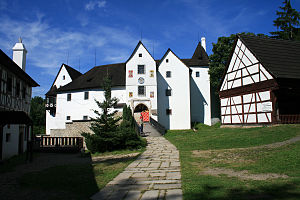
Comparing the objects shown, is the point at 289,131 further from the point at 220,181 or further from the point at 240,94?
the point at 220,181

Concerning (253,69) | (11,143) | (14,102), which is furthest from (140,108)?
(11,143)

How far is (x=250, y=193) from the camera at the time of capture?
16.9 ft

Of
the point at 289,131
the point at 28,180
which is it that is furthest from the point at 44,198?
the point at 289,131

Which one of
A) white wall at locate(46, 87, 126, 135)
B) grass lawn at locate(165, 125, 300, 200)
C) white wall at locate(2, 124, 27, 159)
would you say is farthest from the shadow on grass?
white wall at locate(46, 87, 126, 135)

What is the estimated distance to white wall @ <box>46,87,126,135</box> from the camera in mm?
34469

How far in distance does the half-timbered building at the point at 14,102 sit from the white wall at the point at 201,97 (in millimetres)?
23059

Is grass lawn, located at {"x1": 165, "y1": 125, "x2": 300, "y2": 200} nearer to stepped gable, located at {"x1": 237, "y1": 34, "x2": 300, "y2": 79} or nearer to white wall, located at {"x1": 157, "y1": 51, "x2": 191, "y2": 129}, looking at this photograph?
stepped gable, located at {"x1": 237, "y1": 34, "x2": 300, "y2": 79}

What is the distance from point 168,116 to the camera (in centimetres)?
3331

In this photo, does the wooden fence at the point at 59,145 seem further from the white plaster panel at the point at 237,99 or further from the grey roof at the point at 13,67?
the white plaster panel at the point at 237,99

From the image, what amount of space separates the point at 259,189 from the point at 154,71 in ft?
87.6

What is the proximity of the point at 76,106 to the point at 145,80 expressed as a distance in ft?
40.4

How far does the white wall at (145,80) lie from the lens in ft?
102

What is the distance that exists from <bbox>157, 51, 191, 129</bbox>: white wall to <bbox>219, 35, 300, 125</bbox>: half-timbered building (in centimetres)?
794

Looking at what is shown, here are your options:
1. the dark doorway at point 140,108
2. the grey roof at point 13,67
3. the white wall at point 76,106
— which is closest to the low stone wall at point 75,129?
the grey roof at point 13,67
